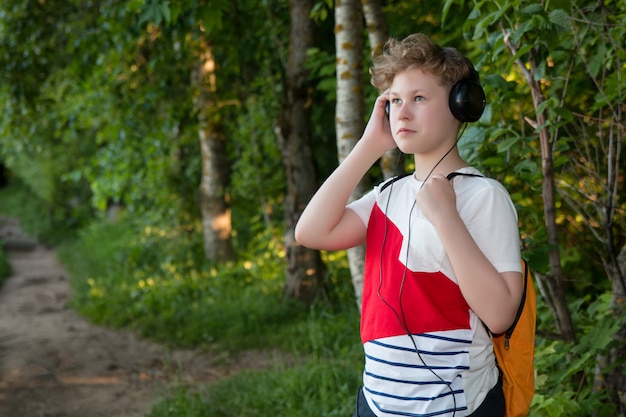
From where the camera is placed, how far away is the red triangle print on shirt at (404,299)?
173 cm

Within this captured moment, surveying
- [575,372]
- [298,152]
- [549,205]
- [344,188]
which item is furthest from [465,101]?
[298,152]

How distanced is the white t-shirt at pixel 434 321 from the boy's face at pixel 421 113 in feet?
0.42

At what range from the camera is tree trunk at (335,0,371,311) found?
181 inches

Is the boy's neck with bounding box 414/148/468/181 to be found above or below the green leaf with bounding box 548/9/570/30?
below

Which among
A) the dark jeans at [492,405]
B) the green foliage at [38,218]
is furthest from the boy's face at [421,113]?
the green foliage at [38,218]

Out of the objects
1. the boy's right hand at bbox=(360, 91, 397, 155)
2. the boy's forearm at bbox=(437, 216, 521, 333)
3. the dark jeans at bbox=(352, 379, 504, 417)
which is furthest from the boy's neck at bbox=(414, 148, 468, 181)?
the dark jeans at bbox=(352, 379, 504, 417)

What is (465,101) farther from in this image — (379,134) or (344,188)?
(344,188)

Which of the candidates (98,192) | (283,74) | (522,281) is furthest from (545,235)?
(98,192)

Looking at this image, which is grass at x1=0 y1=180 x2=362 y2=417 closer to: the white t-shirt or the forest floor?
the forest floor

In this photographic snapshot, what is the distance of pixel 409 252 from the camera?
69.4 inches

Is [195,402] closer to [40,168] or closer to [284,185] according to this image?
[284,185]

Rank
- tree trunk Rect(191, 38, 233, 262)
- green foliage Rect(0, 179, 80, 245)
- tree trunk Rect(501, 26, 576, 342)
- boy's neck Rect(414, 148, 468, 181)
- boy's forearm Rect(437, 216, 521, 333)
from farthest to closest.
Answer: green foliage Rect(0, 179, 80, 245)
tree trunk Rect(191, 38, 233, 262)
tree trunk Rect(501, 26, 576, 342)
boy's neck Rect(414, 148, 468, 181)
boy's forearm Rect(437, 216, 521, 333)

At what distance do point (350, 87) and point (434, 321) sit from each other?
309 cm

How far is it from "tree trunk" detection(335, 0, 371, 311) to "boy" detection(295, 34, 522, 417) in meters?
2.68
